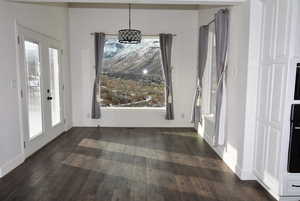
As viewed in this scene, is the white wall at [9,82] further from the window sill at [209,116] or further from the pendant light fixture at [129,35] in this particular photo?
the window sill at [209,116]

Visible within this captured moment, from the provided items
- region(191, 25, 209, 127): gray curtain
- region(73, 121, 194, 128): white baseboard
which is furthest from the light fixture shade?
region(73, 121, 194, 128): white baseboard

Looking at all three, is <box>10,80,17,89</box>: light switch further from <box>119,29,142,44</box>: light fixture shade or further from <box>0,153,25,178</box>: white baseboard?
<box>119,29,142,44</box>: light fixture shade

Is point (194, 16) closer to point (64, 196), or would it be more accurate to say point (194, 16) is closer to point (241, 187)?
point (241, 187)

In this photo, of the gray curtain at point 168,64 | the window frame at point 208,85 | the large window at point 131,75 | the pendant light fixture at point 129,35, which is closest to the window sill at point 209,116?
the window frame at point 208,85

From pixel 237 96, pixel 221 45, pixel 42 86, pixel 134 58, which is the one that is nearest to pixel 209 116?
pixel 237 96

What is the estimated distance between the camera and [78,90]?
6.15 metres

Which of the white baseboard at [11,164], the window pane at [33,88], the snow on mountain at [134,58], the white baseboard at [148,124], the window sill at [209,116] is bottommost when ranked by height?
the white baseboard at [11,164]

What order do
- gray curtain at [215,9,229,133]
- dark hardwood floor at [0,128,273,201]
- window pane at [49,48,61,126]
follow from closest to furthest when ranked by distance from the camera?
1. dark hardwood floor at [0,128,273,201]
2. gray curtain at [215,9,229,133]
3. window pane at [49,48,61,126]

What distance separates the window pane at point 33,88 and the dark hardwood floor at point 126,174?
1.64 feet

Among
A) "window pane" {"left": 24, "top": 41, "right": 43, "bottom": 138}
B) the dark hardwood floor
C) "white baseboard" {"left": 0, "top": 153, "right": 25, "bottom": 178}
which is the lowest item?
the dark hardwood floor

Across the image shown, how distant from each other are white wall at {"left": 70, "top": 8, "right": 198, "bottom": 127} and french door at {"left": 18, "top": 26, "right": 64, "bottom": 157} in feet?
2.38

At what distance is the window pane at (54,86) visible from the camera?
5.04 m

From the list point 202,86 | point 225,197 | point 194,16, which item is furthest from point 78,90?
point 225,197

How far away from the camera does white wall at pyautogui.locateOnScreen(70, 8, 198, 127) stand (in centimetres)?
594
